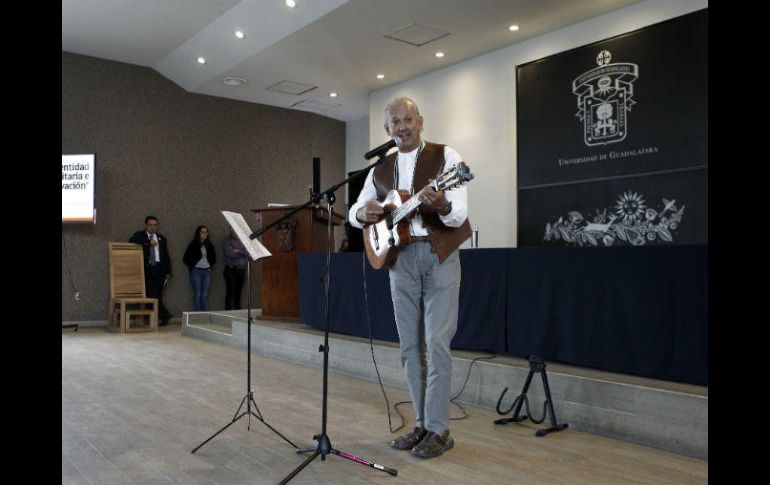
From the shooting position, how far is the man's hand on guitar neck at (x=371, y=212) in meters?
2.71

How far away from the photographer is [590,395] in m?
3.10

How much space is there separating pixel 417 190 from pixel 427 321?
0.59 m

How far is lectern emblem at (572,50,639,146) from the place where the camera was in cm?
561

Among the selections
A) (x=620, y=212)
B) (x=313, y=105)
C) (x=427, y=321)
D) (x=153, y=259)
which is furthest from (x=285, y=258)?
(x=313, y=105)

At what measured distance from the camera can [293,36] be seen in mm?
6699

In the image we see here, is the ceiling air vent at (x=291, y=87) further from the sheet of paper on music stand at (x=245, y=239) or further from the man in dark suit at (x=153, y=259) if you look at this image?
the sheet of paper on music stand at (x=245, y=239)

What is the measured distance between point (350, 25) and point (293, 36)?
74 centimetres

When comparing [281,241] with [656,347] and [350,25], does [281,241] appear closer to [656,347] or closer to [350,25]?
[350,25]

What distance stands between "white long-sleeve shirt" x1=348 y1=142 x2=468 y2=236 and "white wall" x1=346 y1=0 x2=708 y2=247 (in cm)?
402

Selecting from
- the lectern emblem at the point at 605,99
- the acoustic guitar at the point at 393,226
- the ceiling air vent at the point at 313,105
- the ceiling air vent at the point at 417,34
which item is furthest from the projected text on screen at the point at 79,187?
the acoustic guitar at the point at 393,226

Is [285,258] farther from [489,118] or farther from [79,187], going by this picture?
[79,187]

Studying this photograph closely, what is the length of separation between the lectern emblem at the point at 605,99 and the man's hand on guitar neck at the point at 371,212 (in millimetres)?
3758

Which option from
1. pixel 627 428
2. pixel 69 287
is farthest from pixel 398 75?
pixel 627 428
